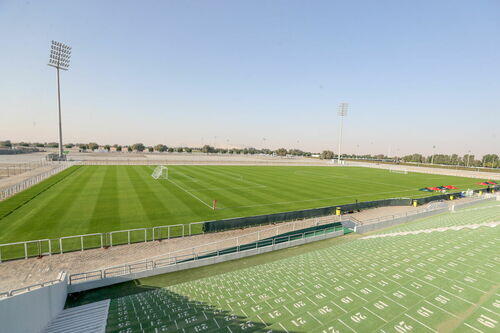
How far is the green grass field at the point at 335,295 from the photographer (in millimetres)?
7625

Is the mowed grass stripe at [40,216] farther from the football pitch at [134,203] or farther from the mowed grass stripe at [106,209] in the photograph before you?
the mowed grass stripe at [106,209]

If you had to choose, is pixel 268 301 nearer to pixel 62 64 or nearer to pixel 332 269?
pixel 332 269

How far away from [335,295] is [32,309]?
1054 centimetres

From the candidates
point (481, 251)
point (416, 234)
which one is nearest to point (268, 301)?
point (481, 251)

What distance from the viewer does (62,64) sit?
7469 centimetres

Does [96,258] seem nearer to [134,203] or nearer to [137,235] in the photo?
Result: [137,235]

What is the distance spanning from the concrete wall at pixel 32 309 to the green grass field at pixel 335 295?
185cm

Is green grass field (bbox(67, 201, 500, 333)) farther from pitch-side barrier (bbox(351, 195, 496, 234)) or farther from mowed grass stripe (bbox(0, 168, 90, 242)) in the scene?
mowed grass stripe (bbox(0, 168, 90, 242))

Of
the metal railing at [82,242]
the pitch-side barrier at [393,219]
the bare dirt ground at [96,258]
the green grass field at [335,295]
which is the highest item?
the green grass field at [335,295]

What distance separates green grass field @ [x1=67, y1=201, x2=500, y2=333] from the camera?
762 cm

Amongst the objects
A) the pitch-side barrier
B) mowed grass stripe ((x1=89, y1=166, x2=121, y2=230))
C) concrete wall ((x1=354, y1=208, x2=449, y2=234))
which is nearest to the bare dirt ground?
mowed grass stripe ((x1=89, y1=166, x2=121, y2=230))

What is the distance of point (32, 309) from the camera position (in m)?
7.45

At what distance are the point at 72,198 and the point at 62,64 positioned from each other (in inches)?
2666

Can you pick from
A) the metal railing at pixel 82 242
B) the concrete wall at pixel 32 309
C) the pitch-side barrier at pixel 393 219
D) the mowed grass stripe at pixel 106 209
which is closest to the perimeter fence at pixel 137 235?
the metal railing at pixel 82 242
